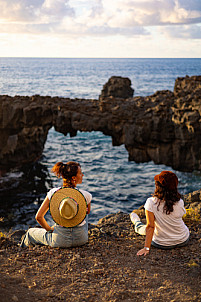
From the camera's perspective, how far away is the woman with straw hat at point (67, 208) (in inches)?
256

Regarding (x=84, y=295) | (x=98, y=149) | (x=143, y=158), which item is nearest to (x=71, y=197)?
(x=84, y=295)

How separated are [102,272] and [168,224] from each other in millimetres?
1603

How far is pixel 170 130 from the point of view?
20688 mm

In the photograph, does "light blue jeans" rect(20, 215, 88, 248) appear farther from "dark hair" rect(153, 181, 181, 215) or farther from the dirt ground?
"dark hair" rect(153, 181, 181, 215)

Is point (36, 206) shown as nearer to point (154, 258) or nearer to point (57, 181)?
point (57, 181)

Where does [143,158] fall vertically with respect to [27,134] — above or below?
below

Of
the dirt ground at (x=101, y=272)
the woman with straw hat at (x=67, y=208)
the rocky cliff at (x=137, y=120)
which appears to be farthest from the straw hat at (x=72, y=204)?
the rocky cliff at (x=137, y=120)

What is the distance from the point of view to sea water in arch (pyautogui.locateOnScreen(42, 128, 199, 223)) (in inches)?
957

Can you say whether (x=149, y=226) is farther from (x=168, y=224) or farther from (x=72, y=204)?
(x=72, y=204)

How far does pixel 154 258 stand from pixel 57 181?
22.7 metres

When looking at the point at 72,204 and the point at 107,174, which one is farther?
the point at 107,174

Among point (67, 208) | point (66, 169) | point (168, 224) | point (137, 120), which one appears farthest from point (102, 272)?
point (137, 120)

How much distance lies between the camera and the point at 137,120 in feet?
68.4

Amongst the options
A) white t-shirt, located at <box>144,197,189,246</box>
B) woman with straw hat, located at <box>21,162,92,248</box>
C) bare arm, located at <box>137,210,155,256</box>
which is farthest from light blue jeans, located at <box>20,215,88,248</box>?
white t-shirt, located at <box>144,197,189,246</box>
